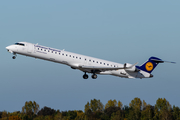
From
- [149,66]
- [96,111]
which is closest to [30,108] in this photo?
[96,111]

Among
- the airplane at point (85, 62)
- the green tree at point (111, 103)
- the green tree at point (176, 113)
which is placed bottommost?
the green tree at point (176, 113)

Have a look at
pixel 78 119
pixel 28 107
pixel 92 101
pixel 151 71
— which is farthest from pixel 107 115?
pixel 151 71

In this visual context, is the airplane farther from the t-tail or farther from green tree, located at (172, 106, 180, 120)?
green tree, located at (172, 106, 180, 120)

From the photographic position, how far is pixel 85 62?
173 ft

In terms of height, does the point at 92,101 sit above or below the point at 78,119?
above

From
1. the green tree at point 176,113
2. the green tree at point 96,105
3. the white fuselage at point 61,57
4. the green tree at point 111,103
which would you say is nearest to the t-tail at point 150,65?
the white fuselage at point 61,57

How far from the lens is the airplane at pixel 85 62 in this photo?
49.8 meters

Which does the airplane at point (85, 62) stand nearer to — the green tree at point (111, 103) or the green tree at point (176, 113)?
the green tree at point (176, 113)

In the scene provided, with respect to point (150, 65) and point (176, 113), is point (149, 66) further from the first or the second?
point (176, 113)

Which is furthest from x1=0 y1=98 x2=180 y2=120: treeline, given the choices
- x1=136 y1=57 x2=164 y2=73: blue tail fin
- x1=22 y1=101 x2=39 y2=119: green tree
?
x1=136 y1=57 x2=164 y2=73: blue tail fin

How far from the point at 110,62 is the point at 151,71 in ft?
26.7

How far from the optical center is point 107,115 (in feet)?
433

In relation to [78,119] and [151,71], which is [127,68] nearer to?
[151,71]

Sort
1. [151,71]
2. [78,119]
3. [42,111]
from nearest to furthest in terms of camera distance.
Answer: [151,71], [78,119], [42,111]
